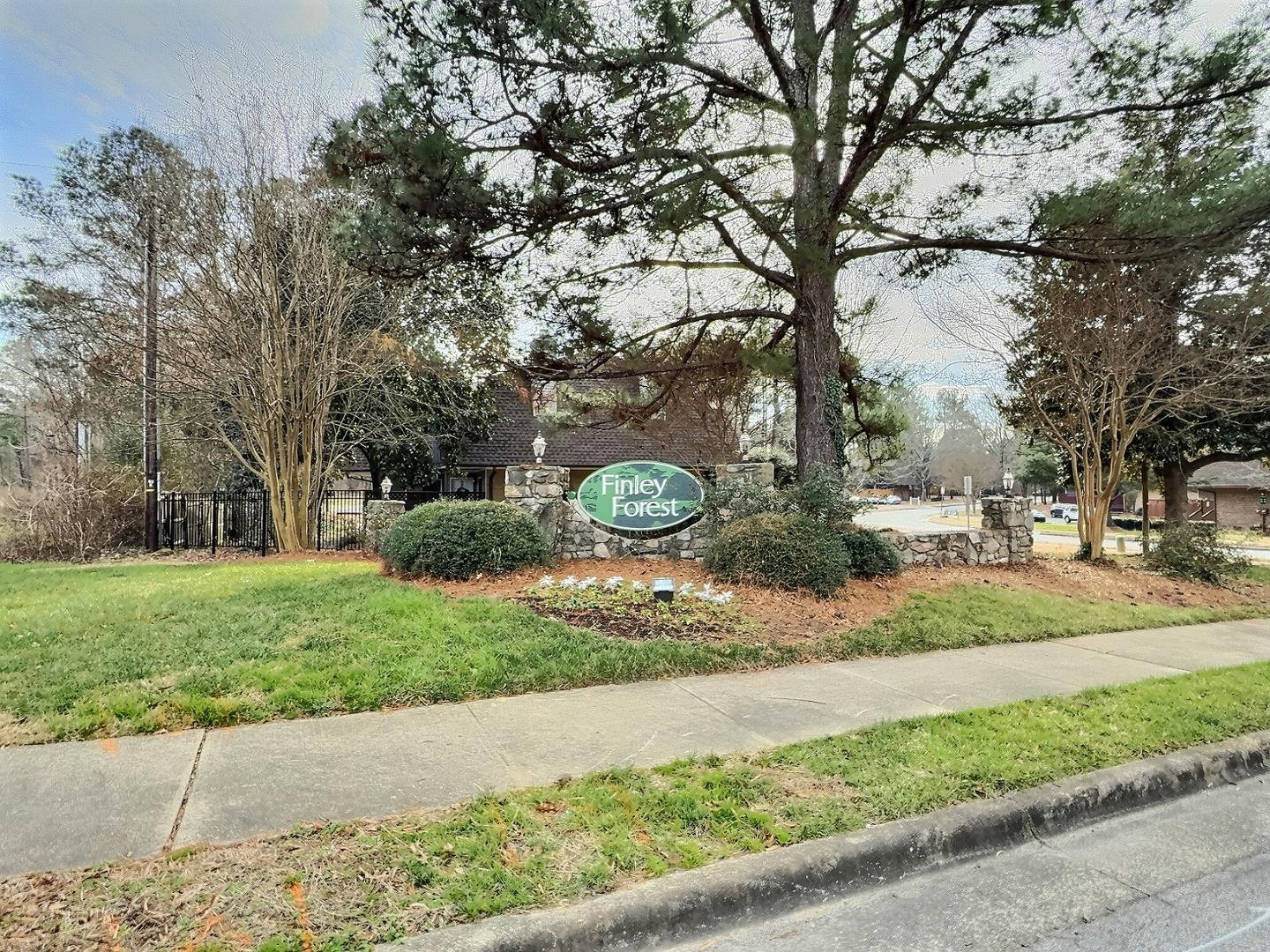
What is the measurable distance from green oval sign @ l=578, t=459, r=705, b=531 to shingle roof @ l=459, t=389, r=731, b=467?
8.45 m

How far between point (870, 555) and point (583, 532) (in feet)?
13.0

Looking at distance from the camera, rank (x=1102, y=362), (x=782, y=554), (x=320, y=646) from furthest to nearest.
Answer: (x=1102, y=362) → (x=782, y=554) → (x=320, y=646)

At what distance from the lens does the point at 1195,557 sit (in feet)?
36.5

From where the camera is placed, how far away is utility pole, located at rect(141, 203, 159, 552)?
39.8 ft

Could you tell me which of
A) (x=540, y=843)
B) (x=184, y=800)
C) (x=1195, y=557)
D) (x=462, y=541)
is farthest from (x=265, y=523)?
(x=1195, y=557)

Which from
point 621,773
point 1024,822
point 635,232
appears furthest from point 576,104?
point 1024,822

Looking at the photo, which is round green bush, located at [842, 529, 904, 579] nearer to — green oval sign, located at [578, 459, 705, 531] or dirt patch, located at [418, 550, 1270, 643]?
dirt patch, located at [418, 550, 1270, 643]

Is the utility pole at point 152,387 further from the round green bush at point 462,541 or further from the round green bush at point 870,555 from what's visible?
the round green bush at point 870,555

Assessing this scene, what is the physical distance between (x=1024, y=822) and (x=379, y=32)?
7993 mm

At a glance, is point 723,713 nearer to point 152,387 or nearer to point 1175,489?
point 152,387

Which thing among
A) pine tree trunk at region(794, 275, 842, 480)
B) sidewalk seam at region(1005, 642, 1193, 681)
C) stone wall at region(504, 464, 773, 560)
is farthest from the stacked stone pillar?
stone wall at region(504, 464, 773, 560)

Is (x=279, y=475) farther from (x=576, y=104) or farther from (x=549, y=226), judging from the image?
(x=576, y=104)

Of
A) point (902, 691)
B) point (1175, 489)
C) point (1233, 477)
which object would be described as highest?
point (1233, 477)

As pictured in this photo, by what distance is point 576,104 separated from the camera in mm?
6836
